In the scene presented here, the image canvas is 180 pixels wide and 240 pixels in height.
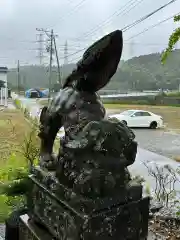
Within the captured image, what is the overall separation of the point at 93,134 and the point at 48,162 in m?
0.45

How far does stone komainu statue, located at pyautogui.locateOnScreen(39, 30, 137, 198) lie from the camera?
1.19 m

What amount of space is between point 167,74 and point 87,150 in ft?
134

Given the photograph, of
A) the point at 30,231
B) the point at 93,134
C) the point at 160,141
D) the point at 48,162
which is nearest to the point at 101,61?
the point at 93,134

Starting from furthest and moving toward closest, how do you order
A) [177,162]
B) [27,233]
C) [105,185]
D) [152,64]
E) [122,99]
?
1. [152,64]
2. [122,99]
3. [177,162]
4. [27,233]
5. [105,185]

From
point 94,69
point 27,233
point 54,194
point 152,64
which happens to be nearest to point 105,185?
point 54,194

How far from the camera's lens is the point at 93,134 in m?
1.19

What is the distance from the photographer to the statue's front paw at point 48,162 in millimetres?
1524

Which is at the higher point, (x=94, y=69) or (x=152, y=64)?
(x=152, y=64)

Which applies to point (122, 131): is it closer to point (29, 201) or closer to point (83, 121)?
point (83, 121)

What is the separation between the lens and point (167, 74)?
40.4 meters

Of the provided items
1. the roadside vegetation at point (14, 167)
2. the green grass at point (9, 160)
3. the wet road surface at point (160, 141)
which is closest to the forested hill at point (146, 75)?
the wet road surface at point (160, 141)

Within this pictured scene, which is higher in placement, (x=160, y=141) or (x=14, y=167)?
(x=14, y=167)

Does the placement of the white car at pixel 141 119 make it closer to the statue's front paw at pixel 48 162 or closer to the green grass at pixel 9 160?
the green grass at pixel 9 160

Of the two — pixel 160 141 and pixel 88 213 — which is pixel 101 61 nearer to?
pixel 88 213
